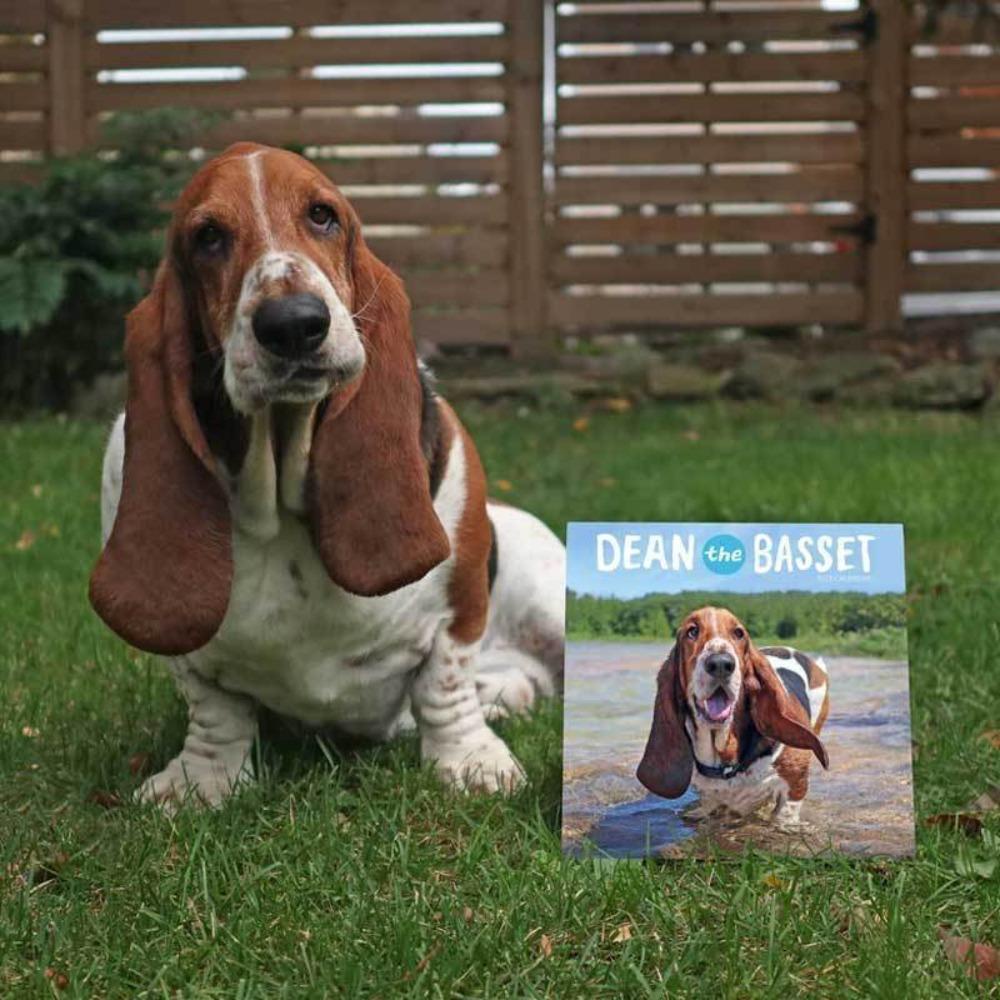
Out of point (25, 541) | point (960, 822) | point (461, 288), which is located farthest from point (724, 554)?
point (461, 288)

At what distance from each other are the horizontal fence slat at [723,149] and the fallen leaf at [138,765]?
6.86 meters

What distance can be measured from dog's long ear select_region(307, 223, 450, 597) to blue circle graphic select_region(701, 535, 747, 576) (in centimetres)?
50

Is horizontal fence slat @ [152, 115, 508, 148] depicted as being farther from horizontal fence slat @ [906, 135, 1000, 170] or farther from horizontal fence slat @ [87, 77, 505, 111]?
horizontal fence slat @ [906, 135, 1000, 170]

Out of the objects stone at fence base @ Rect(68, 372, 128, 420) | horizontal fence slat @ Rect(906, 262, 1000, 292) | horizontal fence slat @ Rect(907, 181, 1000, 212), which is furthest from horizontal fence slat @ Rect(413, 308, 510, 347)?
horizontal fence slat @ Rect(907, 181, 1000, 212)

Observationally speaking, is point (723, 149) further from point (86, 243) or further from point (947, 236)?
point (86, 243)

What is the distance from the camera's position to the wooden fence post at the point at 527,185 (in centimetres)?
957

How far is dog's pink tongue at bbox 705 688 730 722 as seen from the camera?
9.51ft

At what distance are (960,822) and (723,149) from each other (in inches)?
288

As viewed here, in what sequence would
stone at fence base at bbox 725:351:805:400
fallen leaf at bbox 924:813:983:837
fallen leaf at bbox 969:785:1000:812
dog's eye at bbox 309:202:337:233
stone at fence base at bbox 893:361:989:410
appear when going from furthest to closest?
stone at fence base at bbox 725:351:805:400
stone at fence base at bbox 893:361:989:410
fallen leaf at bbox 969:785:1000:812
fallen leaf at bbox 924:813:983:837
dog's eye at bbox 309:202:337:233

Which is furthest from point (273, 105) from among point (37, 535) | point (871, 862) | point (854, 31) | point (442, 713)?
point (871, 862)

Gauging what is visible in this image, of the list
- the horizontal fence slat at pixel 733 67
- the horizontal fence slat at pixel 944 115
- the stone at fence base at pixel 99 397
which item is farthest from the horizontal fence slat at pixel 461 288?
the horizontal fence slat at pixel 944 115

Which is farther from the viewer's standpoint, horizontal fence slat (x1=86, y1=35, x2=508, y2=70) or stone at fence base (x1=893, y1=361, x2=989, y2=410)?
horizontal fence slat (x1=86, y1=35, x2=508, y2=70)

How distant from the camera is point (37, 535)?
585 cm

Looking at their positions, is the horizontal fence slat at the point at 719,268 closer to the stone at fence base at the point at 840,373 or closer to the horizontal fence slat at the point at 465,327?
the horizontal fence slat at the point at 465,327
